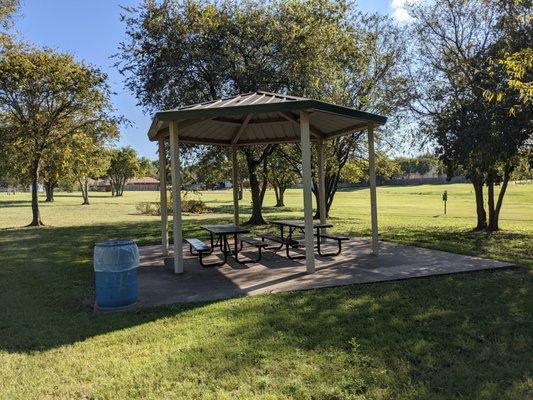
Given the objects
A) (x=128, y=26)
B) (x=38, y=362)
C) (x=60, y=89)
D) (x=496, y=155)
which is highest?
(x=128, y=26)

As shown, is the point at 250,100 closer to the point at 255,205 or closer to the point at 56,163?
the point at 255,205

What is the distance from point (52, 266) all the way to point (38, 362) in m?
6.09

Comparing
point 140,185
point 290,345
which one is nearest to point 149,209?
point 290,345

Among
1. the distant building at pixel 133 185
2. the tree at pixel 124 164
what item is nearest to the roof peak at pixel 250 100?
the tree at pixel 124 164

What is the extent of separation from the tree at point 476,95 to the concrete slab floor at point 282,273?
10.1ft

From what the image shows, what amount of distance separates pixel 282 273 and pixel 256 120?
458 cm

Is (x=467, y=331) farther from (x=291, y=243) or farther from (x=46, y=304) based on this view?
(x=46, y=304)

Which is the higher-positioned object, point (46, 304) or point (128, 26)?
point (128, 26)

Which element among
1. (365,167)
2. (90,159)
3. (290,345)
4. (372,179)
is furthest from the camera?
(365,167)

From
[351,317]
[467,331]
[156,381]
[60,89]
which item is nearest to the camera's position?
[156,381]

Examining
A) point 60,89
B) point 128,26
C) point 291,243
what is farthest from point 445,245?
point 60,89

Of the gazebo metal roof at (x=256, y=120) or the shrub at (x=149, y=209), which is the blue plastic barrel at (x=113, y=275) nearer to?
the gazebo metal roof at (x=256, y=120)

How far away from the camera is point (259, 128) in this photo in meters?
12.0

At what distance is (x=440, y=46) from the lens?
1549cm
